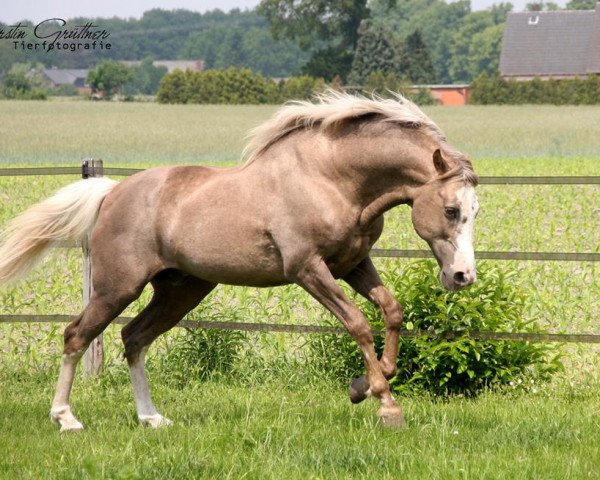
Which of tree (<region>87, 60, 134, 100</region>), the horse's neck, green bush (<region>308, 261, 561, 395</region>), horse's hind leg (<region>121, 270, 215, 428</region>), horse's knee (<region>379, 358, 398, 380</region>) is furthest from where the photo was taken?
tree (<region>87, 60, 134, 100</region>)

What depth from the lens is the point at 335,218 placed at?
232 inches

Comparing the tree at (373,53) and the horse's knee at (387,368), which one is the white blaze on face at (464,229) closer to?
the horse's knee at (387,368)

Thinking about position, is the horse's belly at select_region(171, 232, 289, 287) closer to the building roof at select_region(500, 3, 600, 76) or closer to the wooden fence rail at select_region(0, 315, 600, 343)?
the wooden fence rail at select_region(0, 315, 600, 343)

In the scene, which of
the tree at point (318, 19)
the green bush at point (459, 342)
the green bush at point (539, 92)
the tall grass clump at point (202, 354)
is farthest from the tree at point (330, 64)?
the green bush at point (459, 342)

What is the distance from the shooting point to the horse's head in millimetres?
5641

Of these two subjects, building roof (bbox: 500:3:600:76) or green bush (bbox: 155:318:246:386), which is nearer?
green bush (bbox: 155:318:246:386)

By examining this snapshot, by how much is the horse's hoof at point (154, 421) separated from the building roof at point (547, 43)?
95042 millimetres

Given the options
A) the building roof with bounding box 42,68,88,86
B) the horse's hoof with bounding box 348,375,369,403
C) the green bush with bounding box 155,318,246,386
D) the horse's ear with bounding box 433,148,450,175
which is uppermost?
the horse's ear with bounding box 433,148,450,175

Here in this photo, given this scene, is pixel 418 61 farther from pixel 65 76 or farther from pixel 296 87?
pixel 65 76

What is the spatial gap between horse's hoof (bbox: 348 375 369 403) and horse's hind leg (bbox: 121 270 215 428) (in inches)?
53.0

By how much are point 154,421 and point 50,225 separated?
1.50 m

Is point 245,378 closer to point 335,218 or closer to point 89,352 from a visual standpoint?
point 89,352

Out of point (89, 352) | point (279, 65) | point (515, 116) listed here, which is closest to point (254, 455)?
point (89, 352)

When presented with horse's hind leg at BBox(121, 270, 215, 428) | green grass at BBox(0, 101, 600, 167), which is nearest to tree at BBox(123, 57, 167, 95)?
green grass at BBox(0, 101, 600, 167)
